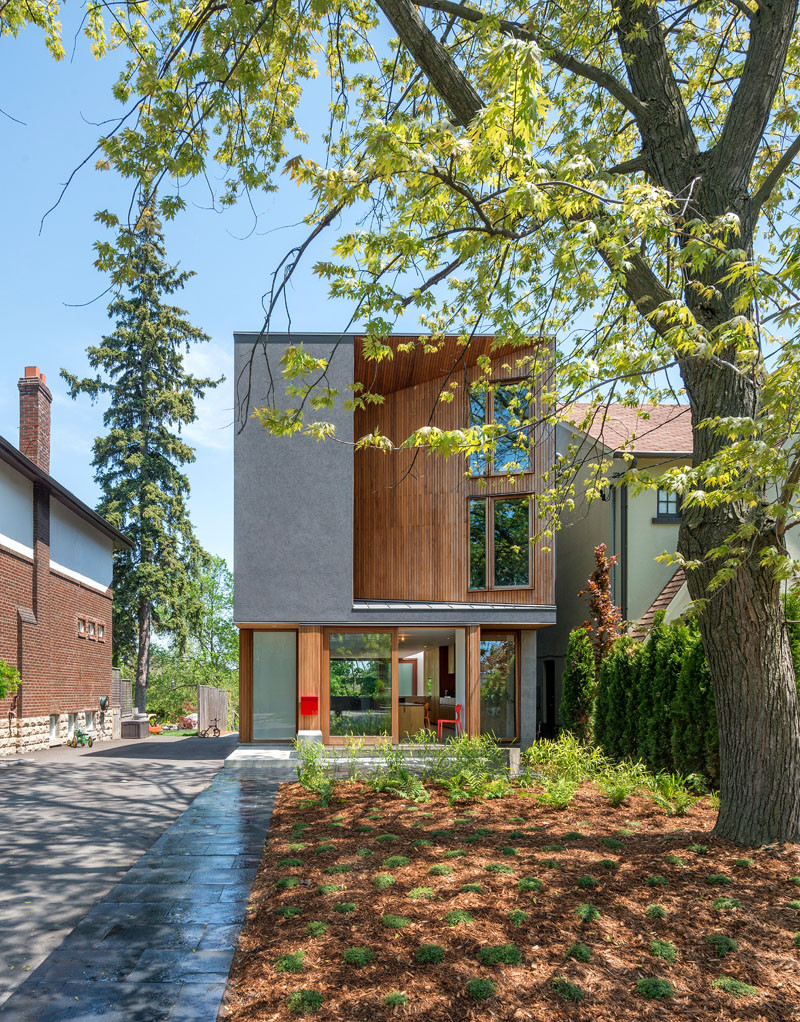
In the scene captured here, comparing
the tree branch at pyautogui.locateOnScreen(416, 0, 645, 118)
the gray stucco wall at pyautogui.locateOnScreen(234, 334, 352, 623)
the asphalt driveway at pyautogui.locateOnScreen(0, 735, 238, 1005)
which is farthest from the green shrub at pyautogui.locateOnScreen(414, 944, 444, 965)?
the gray stucco wall at pyautogui.locateOnScreen(234, 334, 352, 623)

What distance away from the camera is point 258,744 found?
52.4 feet

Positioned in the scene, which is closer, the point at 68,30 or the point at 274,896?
the point at 274,896

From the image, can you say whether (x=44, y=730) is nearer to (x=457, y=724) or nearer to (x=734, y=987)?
(x=457, y=724)

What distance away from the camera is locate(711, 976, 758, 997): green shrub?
380 cm

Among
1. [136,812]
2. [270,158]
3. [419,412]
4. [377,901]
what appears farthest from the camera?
[419,412]

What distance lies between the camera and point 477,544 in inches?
640

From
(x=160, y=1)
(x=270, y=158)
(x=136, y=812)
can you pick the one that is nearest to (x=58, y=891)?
(x=136, y=812)

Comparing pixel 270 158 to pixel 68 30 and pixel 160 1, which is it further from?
pixel 68 30

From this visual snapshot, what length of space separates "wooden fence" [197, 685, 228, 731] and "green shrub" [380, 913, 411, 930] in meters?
19.8

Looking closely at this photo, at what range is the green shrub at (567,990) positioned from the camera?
3740mm

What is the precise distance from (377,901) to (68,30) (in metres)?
8.03

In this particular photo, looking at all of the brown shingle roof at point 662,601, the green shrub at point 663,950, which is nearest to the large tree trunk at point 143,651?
the brown shingle roof at point 662,601

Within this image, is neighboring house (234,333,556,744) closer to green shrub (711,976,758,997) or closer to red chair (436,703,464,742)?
red chair (436,703,464,742)

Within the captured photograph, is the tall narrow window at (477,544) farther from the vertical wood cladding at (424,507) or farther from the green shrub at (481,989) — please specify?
the green shrub at (481,989)
